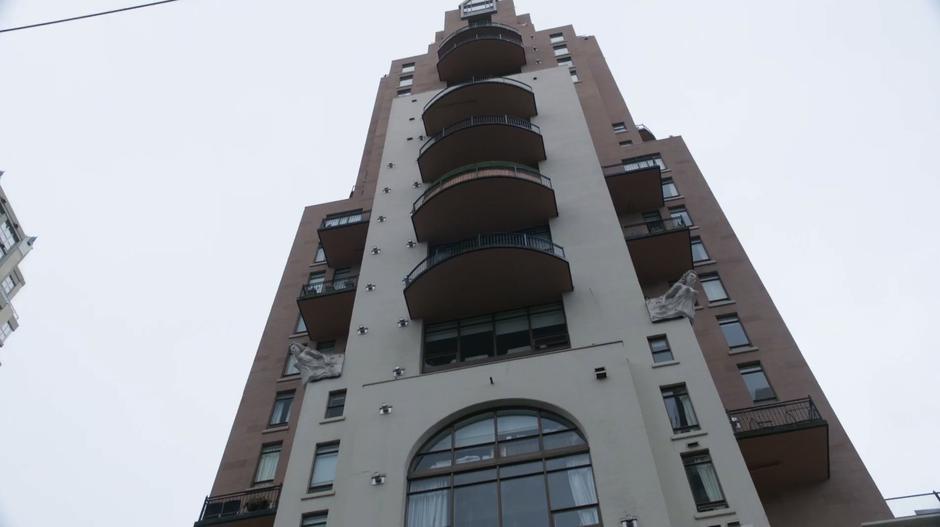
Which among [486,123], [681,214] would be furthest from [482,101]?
[681,214]

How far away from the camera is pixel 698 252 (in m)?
28.3

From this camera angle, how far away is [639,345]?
2062 centimetres

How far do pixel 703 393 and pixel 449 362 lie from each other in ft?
25.1

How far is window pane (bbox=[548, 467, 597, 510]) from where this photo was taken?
16.6 m

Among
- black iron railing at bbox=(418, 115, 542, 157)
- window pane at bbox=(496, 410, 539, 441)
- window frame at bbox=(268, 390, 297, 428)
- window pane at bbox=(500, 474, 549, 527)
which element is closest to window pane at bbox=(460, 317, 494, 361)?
window pane at bbox=(496, 410, 539, 441)

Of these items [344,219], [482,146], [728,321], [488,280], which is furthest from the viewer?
[344,219]

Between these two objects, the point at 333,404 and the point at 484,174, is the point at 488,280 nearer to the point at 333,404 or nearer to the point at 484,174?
the point at 484,174

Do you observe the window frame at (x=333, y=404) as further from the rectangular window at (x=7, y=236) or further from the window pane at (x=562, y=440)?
the rectangular window at (x=7, y=236)

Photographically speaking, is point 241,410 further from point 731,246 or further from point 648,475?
point 731,246

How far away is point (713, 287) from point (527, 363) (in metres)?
9.82

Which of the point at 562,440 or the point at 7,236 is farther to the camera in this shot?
the point at 7,236

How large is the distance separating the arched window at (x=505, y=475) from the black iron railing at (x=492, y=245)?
562 centimetres

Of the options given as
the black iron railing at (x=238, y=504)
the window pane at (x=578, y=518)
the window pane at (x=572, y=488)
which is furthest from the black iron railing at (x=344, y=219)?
the window pane at (x=578, y=518)

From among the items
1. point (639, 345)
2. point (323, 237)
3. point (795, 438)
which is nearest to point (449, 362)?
point (639, 345)
